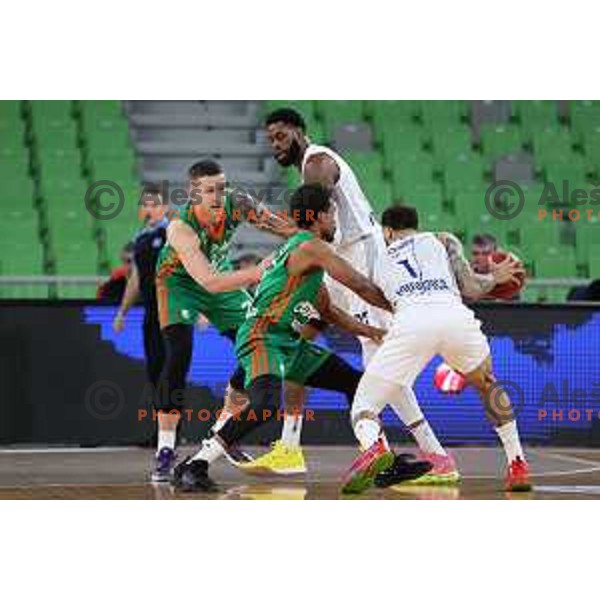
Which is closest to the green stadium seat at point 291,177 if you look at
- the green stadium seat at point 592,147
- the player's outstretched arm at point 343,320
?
the green stadium seat at point 592,147

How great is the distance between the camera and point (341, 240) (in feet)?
32.4

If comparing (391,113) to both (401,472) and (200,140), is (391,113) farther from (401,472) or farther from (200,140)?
(401,472)

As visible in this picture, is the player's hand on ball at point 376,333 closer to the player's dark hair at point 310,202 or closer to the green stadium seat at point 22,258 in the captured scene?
the player's dark hair at point 310,202

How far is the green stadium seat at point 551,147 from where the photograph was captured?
21.2 m

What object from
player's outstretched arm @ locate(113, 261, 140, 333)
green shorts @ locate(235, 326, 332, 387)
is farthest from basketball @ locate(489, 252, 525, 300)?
player's outstretched arm @ locate(113, 261, 140, 333)

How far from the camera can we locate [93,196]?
60.6 feet

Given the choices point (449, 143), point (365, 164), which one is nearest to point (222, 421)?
point (365, 164)

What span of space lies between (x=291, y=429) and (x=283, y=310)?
0.97m

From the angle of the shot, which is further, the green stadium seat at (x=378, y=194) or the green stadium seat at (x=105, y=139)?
the green stadium seat at (x=105, y=139)

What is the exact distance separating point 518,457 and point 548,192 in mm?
11567

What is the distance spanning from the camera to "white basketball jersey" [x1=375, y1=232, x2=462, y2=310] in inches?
356

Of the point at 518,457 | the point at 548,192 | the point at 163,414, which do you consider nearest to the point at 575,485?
the point at 518,457

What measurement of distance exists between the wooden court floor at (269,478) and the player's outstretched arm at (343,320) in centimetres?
85

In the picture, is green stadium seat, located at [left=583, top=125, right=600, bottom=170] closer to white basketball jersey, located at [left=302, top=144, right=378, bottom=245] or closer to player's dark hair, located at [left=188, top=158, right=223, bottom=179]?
white basketball jersey, located at [left=302, top=144, right=378, bottom=245]
